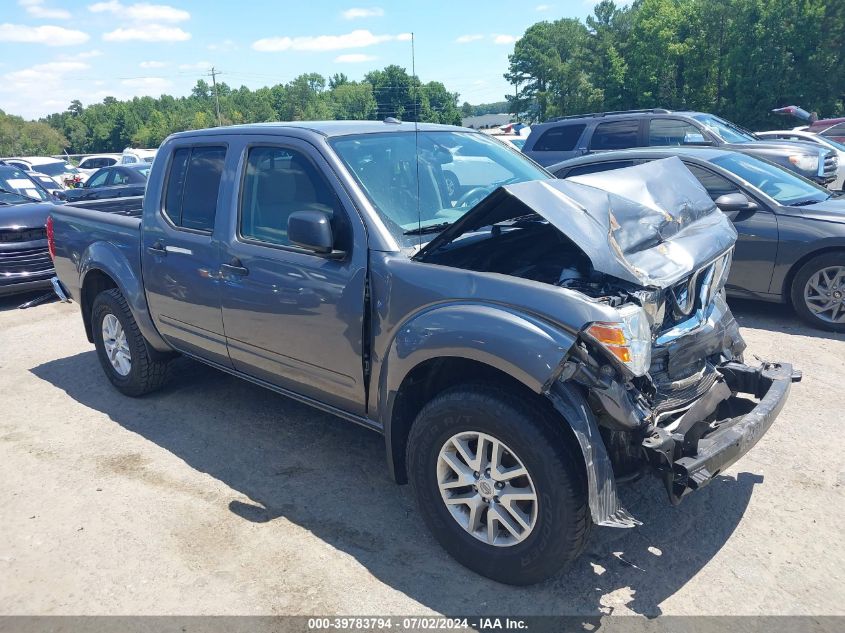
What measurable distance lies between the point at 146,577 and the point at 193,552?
248 millimetres

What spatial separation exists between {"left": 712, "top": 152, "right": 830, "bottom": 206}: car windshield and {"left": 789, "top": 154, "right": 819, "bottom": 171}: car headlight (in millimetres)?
3971

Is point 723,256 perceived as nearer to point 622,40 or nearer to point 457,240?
point 457,240

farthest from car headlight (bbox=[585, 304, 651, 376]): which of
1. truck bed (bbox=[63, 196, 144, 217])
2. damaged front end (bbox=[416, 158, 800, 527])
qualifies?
truck bed (bbox=[63, 196, 144, 217])

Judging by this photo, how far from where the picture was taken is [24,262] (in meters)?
8.85

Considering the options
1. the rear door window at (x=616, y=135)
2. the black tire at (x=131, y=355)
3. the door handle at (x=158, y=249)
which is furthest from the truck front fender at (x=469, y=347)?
the rear door window at (x=616, y=135)

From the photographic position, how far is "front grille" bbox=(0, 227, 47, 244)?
28.7 feet

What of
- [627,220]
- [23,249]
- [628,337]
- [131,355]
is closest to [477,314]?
[628,337]

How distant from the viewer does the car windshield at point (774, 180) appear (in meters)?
6.59

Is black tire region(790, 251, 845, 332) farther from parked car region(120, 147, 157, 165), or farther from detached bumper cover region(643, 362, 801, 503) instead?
parked car region(120, 147, 157, 165)

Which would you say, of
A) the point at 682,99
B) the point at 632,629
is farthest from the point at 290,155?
the point at 682,99

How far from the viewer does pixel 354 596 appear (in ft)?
9.73

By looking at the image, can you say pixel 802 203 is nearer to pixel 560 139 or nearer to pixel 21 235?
pixel 560 139

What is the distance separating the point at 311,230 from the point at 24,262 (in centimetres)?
735

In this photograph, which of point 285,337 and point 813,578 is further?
point 285,337
